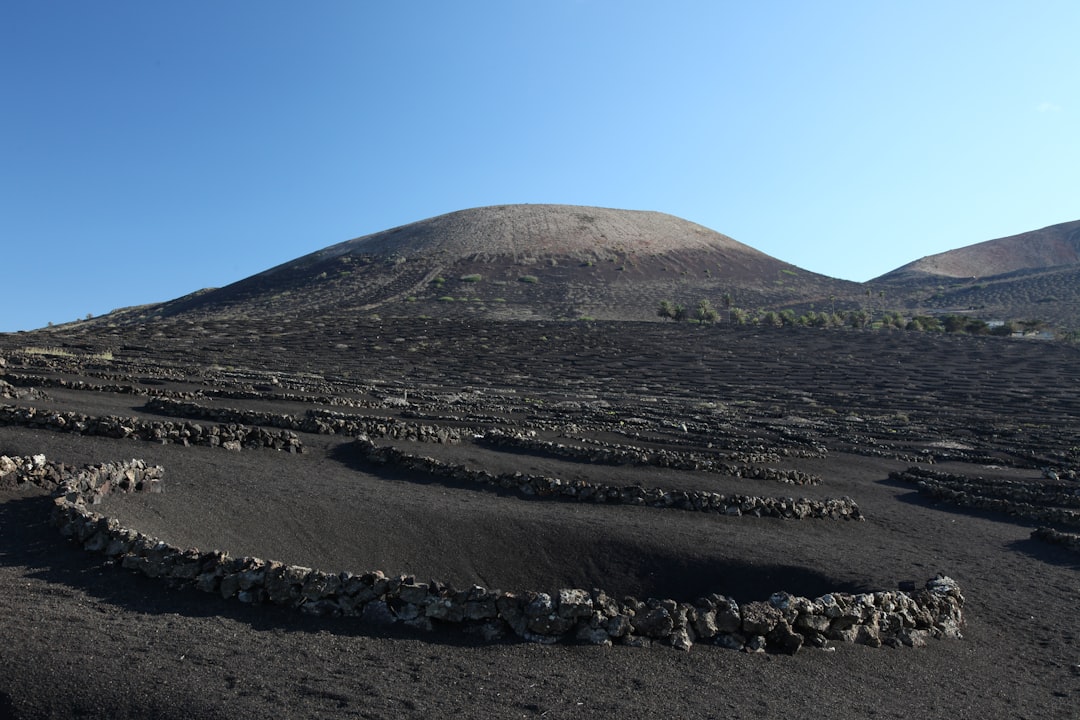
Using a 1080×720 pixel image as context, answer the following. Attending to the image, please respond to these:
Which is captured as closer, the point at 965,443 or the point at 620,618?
the point at 620,618

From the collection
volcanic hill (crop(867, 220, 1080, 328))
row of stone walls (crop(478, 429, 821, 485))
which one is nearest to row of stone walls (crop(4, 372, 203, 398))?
row of stone walls (crop(478, 429, 821, 485))

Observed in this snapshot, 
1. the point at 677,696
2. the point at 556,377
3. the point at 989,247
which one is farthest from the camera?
the point at 989,247

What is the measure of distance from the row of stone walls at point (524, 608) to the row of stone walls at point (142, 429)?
290 inches

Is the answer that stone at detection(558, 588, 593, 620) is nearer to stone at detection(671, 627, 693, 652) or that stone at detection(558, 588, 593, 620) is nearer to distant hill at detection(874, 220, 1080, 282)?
stone at detection(671, 627, 693, 652)

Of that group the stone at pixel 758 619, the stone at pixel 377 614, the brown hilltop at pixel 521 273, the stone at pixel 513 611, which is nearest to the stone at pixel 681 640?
the stone at pixel 758 619

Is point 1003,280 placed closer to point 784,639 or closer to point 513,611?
point 784,639

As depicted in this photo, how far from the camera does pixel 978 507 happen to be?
17.9 metres

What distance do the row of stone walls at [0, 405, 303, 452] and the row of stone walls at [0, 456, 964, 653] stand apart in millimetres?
7363

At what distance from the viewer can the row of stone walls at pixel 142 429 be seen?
16.0 meters

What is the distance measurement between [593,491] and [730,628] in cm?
681

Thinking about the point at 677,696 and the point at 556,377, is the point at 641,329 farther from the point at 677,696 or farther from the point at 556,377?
the point at 677,696

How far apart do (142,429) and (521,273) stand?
75274 mm

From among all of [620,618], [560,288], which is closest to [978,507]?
[620,618]

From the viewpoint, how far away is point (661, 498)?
14.8 m
